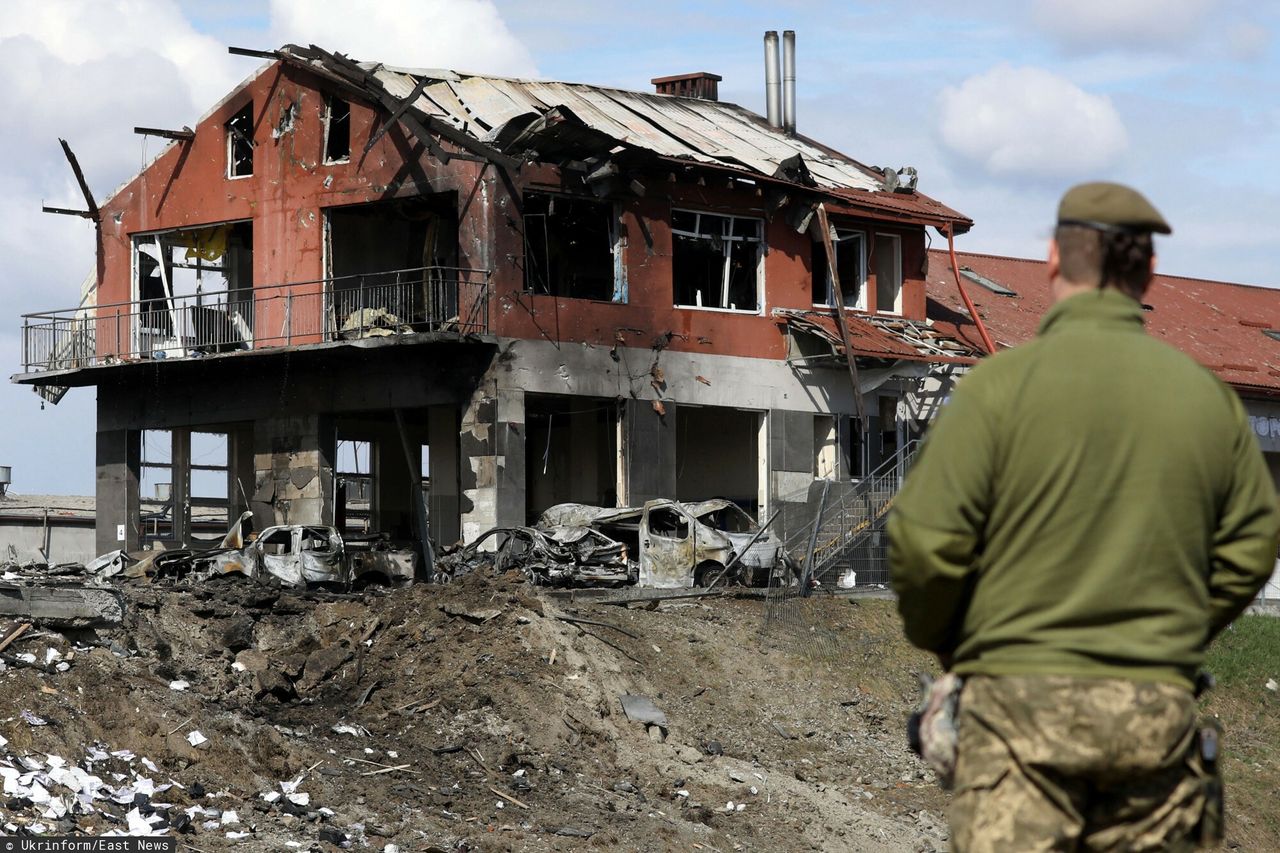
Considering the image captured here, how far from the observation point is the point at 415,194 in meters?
31.8

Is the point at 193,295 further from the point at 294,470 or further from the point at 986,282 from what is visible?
the point at 986,282

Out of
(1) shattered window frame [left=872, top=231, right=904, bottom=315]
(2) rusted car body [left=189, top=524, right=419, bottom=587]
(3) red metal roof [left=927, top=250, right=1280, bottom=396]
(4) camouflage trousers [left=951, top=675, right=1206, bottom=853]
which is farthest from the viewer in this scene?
(3) red metal roof [left=927, top=250, right=1280, bottom=396]

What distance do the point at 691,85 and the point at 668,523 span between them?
54.9 ft

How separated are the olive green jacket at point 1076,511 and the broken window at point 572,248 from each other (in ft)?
91.1

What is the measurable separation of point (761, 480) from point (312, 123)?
36.3ft

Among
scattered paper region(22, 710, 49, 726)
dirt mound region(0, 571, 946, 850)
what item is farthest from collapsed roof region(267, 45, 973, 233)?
scattered paper region(22, 710, 49, 726)

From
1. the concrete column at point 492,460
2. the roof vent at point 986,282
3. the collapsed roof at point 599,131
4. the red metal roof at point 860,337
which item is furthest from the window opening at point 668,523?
the roof vent at point 986,282

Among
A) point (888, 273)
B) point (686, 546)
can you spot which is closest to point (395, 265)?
point (888, 273)

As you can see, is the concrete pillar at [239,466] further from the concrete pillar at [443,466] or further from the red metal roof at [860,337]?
the red metal roof at [860,337]

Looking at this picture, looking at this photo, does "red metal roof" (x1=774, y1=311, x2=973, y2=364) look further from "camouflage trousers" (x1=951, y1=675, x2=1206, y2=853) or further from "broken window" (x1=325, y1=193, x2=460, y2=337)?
"camouflage trousers" (x1=951, y1=675, x2=1206, y2=853)

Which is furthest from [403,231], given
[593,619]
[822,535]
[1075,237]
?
[1075,237]

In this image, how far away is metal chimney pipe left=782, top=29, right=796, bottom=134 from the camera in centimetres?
4044

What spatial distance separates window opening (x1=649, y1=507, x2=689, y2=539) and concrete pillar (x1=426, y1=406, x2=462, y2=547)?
6.32 metres

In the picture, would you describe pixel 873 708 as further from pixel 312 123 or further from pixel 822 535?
pixel 312 123
